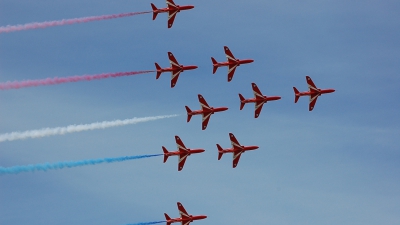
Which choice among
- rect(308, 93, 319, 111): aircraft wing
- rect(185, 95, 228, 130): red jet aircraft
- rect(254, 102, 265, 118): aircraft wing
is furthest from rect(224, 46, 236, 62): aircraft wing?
rect(308, 93, 319, 111): aircraft wing

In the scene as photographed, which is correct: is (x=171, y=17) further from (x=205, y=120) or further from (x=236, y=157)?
(x=236, y=157)

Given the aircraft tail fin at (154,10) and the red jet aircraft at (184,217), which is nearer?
the aircraft tail fin at (154,10)

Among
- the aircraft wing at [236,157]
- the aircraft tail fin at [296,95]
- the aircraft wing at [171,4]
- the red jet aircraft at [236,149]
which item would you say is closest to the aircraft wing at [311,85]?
the aircraft tail fin at [296,95]

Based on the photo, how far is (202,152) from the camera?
126m

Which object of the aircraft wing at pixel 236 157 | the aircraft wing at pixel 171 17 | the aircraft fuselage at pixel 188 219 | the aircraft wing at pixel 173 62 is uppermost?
the aircraft wing at pixel 171 17

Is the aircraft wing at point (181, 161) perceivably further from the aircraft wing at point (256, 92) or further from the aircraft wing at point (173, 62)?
the aircraft wing at point (256, 92)

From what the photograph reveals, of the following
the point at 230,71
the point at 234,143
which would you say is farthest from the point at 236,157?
the point at 230,71

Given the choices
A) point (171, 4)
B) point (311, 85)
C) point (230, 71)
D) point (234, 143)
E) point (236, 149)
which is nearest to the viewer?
point (171, 4)

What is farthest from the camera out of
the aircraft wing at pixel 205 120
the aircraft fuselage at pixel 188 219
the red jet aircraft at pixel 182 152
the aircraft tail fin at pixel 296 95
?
the aircraft tail fin at pixel 296 95

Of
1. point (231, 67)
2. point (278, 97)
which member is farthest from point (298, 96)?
point (231, 67)

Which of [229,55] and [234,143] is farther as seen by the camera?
[234,143]

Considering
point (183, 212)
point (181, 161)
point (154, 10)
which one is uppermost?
point (154, 10)

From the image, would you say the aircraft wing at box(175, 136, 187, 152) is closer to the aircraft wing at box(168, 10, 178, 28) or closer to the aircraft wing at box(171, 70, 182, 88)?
the aircraft wing at box(171, 70, 182, 88)

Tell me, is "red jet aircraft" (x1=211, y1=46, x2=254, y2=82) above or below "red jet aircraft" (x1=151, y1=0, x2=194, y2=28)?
below
